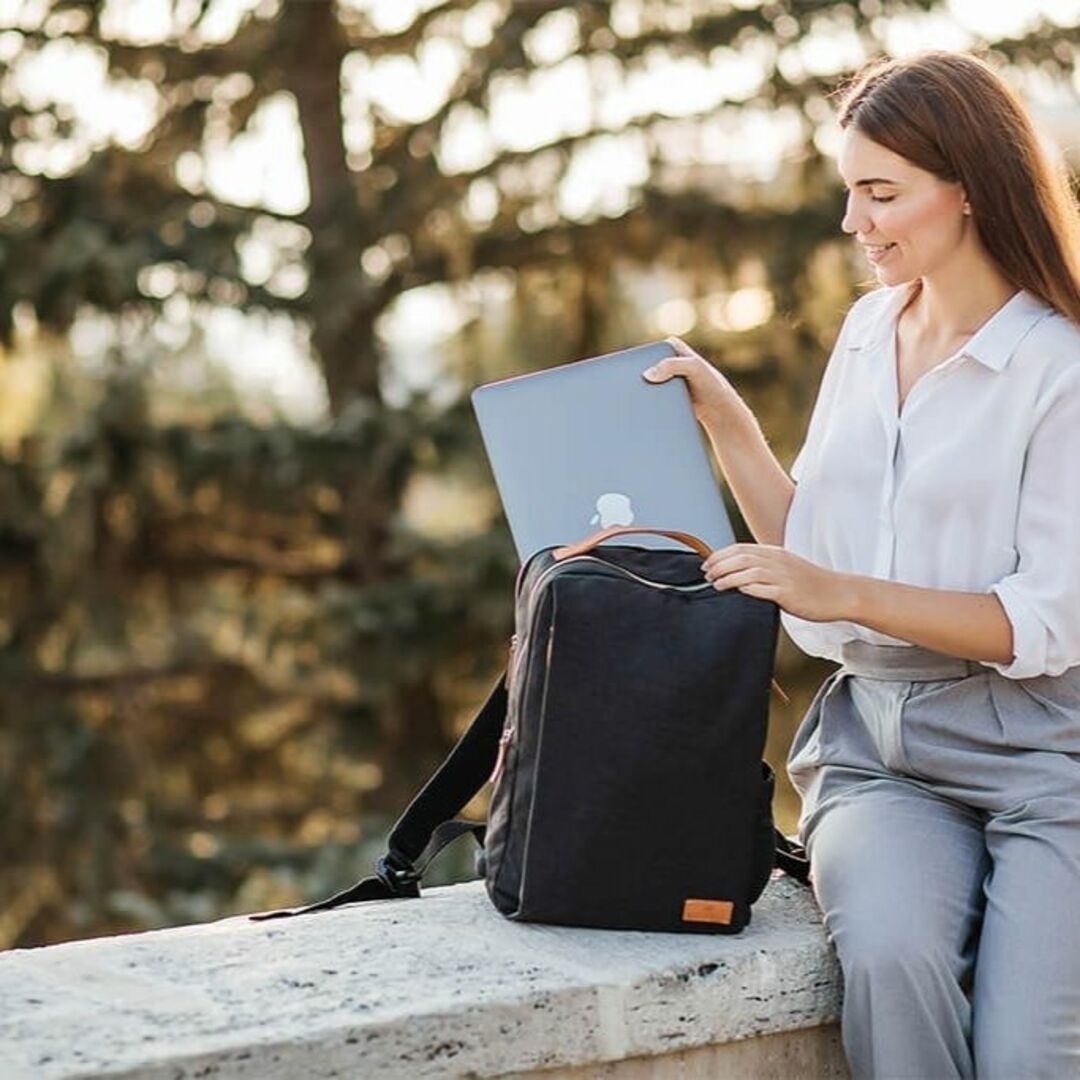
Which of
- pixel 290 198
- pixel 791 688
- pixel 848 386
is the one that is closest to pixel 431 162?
pixel 290 198

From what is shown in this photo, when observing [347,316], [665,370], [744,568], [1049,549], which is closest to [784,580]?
[744,568]

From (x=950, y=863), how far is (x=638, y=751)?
395mm

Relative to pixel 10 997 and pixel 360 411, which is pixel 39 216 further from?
pixel 10 997

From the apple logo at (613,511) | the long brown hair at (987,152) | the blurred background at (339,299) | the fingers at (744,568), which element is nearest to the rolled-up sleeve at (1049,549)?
the long brown hair at (987,152)

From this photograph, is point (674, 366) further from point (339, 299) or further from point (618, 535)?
point (339, 299)

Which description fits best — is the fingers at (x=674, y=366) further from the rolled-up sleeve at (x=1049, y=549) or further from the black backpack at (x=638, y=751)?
the rolled-up sleeve at (x=1049, y=549)

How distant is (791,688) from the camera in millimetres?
8586

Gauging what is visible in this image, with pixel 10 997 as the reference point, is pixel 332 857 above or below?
below

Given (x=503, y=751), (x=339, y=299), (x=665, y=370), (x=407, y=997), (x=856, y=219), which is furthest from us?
(x=339, y=299)

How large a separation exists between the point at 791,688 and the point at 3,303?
12.2ft

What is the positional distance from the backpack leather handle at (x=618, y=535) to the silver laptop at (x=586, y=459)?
0.50 ft

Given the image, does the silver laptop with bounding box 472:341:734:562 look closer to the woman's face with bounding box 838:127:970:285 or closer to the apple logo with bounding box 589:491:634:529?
the apple logo with bounding box 589:491:634:529

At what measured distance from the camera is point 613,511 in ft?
8.25

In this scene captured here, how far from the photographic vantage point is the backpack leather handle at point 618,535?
2.29 meters
